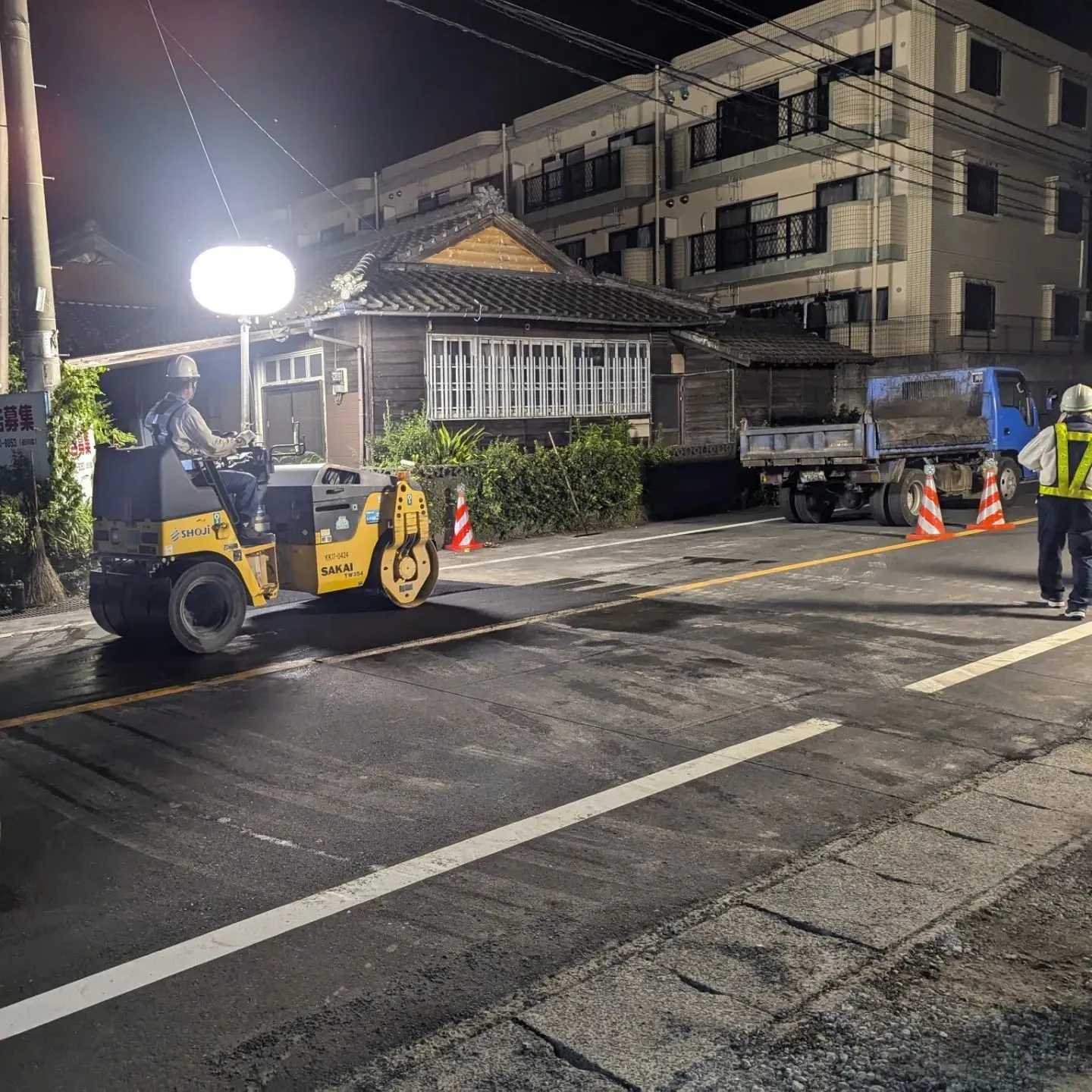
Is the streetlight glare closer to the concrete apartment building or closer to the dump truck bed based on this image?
the dump truck bed

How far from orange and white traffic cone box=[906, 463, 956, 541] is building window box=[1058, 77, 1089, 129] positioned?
24367 mm

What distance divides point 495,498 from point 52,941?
1231cm

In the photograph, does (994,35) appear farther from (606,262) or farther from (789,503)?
(789,503)

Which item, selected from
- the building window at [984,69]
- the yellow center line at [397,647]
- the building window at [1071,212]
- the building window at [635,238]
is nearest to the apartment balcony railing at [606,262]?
the building window at [635,238]

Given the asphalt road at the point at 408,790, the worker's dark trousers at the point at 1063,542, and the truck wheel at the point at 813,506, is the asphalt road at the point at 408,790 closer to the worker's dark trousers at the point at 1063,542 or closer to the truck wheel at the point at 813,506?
the worker's dark trousers at the point at 1063,542

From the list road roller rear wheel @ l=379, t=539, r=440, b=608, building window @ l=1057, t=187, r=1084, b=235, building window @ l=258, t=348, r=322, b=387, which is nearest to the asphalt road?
road roller rear wheel @ l=379, t=539, r=440, b=608

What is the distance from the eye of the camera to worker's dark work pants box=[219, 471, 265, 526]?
8.86m

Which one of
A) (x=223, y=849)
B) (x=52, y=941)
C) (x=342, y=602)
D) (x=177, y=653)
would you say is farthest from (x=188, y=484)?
(x=52, y=941)

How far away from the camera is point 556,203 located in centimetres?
3938

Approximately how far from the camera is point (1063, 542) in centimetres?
928

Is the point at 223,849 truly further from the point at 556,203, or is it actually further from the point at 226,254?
the point at 556,203

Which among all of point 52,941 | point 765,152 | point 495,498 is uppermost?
point 765,152

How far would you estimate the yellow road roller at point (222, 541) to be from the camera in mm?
8312

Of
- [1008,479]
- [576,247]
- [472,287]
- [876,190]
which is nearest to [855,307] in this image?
[876,190]
